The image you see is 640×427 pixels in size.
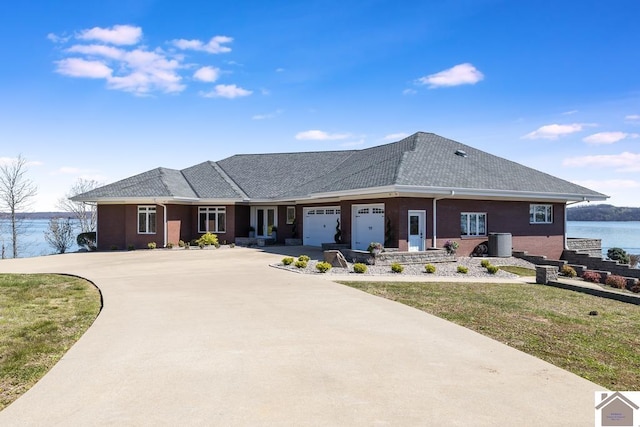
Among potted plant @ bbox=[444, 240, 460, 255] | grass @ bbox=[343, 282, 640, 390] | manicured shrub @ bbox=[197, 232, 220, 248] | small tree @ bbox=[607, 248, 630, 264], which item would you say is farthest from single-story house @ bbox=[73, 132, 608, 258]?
grass @ bbox=[343, 282, 640, 390]

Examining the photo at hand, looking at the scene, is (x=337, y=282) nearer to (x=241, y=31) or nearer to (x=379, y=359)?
Answer: (x=379, y=359)

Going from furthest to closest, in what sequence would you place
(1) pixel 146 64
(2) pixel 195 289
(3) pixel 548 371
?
(1) pixel 146 64
(2) pixel 195 289
(3) pixel 548 371

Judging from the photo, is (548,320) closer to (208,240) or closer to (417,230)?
(417,230)

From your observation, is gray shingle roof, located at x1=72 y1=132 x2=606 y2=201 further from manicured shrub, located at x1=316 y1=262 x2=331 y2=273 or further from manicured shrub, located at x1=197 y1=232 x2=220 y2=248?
manicured shrub, located at x1=316 y1=262 x2=331 y2=273

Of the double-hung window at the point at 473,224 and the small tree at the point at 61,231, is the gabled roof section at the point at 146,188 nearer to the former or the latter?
the small tree at the point at 61,231

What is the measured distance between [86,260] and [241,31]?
12479 mm

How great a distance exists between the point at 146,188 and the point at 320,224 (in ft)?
35.2

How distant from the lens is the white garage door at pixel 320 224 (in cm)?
2408

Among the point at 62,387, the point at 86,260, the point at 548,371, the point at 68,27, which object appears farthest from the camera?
the point at 86,260

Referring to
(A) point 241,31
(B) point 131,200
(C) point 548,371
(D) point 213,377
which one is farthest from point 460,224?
(B) point 131,200

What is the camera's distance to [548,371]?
5320 mm

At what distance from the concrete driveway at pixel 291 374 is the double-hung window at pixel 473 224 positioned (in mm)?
11892

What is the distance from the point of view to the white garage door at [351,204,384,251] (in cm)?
1945

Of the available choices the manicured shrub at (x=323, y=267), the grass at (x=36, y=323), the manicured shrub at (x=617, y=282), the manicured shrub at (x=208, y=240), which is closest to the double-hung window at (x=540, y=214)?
the manicured shrub at (x=617, y=282)
